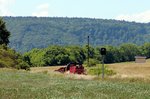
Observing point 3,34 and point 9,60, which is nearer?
point 9,60

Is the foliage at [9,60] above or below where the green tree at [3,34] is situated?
below

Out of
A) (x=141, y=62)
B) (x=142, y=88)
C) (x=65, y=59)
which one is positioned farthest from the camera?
(x=65, y=59)

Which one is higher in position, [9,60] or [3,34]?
[3,34]

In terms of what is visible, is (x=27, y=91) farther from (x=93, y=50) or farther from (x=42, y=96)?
(x=93, y=50)

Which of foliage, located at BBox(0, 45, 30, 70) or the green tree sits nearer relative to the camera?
foliage, located at BBox(0, 45, 30, 70)

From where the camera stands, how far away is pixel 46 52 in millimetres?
188125

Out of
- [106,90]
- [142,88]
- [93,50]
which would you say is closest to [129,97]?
[106,90]

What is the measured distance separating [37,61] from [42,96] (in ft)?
540

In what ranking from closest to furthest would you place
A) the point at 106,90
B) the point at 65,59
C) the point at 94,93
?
the point at 94,93, the point at 106,90, the point at 65,59

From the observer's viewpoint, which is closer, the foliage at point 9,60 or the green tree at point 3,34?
the foliage at point 9,60

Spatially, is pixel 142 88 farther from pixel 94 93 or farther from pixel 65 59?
pixel 65 59

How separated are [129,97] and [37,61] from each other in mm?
164432

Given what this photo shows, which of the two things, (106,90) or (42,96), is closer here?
(42,96)

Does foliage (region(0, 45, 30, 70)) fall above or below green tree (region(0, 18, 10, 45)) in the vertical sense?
below
